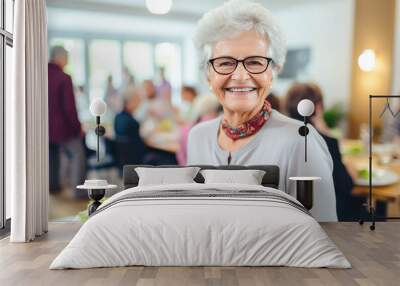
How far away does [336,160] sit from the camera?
6.49 m

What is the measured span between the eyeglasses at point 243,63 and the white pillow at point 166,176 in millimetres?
1208

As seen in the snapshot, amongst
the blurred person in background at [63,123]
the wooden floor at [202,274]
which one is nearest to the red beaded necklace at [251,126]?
the blurred person in background at [63,123]

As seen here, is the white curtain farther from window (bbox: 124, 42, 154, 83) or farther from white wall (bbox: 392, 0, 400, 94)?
white wall (bbox: 392, 0, 400, 94)

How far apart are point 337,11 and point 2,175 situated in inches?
165

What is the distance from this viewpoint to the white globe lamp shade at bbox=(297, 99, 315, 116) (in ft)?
20.6

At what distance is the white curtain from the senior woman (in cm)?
183

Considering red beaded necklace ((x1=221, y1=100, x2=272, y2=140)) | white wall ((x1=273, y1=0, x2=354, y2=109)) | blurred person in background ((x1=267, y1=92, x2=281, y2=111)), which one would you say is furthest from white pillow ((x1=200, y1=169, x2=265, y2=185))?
white wall ((x1=273, y1=0, x2=354, y2=109))

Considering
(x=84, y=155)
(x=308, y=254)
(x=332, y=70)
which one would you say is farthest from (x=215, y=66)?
(x=308, y=254)

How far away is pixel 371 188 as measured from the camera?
628 cm

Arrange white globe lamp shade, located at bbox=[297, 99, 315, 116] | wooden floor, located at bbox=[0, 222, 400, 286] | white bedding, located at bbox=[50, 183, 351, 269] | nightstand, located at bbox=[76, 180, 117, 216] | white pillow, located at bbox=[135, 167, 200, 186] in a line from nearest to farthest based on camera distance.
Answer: wooden floor, located at bbox=[0, 222, 400, 286] < white bedding, located at bbox=[50, 183, 351, 269] < white pillow, located at bbox=[135, 167, 200, 186] < nightstand, located at bbox=[76, 180, 117, 216] < white globe lamp shade, located at bbox=[297, 99, 315, 116]

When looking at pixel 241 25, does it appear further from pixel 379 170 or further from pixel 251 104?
pixel 379 170

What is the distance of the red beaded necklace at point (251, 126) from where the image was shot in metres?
6.44

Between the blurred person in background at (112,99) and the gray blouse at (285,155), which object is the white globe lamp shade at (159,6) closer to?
the blurred person in background at (112,99)

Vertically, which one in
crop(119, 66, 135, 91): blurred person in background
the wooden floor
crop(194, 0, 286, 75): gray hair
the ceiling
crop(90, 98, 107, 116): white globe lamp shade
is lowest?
the wooden floor
